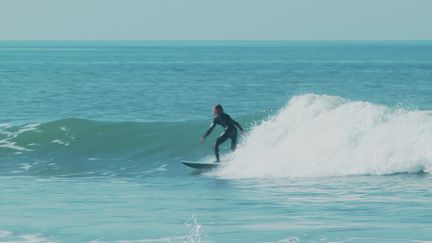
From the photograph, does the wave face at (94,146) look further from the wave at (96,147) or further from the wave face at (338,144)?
the wave face at (338,144)

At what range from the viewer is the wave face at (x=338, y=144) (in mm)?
22844

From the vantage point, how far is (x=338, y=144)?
2412 centimetres

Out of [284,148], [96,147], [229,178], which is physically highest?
[96,147]

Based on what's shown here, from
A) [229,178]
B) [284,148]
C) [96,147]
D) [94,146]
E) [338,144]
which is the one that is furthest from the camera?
[94,146]

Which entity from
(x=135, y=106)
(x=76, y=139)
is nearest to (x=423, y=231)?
(x=76, y=139)

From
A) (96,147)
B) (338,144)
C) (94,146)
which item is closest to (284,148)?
(338,144)

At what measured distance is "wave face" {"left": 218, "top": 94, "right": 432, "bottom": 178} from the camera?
22844mm

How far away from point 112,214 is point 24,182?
619cm

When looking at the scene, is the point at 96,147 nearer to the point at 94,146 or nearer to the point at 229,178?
the point at 94,146

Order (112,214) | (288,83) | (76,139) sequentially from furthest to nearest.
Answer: (288,83) < (76,139) < (112,214)

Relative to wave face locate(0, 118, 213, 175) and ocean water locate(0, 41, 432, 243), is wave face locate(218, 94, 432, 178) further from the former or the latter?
wave face locate(0, 118, 213, 175)

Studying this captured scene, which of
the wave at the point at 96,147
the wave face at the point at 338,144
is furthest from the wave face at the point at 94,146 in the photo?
the wave face at the point at 338,144

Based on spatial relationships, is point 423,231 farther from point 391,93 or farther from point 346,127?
point 391,93

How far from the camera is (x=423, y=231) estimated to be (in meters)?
14.4
